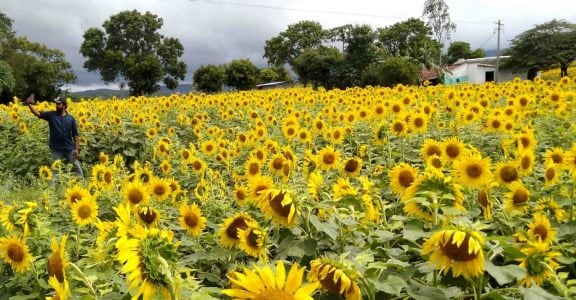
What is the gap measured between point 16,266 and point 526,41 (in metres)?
44.1

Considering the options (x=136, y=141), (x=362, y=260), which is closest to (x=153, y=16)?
(x=136, y=141)

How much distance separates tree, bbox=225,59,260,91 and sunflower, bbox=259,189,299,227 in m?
46.6

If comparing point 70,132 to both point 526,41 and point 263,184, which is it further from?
point 526,41

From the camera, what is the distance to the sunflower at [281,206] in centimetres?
149

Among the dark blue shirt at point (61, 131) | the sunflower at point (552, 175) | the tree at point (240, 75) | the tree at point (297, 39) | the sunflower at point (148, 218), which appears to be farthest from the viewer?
the tree at point (297, 39)

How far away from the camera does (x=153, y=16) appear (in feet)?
193

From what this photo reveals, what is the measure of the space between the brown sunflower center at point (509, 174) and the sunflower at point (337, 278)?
1649 millimetres

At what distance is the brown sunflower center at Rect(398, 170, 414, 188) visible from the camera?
2.16 metres

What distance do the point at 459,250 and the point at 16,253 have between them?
165cm

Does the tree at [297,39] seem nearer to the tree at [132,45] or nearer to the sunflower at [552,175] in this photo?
the tree at [132,45]

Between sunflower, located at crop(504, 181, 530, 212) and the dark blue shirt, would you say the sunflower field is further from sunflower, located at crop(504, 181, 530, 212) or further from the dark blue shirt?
the dark blue shirt

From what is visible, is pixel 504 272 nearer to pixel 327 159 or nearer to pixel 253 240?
pixel 253 240

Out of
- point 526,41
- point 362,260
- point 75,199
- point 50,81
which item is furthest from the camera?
point 50,81

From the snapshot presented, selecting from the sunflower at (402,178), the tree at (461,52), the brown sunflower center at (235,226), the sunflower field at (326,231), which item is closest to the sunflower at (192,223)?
the sunflower field at (326,231)
